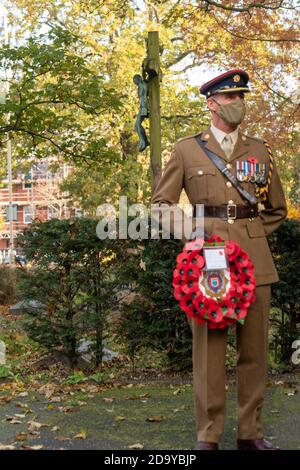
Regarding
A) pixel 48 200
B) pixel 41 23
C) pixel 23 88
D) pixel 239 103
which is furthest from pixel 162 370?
pixel 48 200

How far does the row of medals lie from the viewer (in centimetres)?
454

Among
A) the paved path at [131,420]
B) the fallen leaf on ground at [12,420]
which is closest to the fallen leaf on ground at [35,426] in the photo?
the paved path at [131,420]

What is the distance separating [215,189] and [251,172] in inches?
9.9

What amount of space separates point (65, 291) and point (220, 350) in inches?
137

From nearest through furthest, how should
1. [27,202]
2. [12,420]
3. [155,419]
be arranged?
1. [155,419]
2. [12,420]
3. [27,202]

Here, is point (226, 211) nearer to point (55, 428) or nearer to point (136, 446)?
point (136, 446)

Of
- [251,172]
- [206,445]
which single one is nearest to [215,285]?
[251,172]

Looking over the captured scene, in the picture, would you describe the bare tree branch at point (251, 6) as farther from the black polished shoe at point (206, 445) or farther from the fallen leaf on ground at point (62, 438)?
the black polished shoe at point (206, 445)

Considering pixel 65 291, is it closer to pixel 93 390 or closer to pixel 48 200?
pixel 93 390

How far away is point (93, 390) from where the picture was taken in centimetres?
692

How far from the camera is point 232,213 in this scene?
177 inches

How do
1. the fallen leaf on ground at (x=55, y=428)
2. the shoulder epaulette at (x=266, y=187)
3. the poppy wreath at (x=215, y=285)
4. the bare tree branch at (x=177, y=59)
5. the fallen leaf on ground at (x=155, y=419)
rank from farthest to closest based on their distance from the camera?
the bare tree branch at (x=177, y=59) → the fallen leaf on ground at (x=155, y=419) → the fallen leaf on ground at (x=55, y=428) → the shoulder epaulette at (x=266, y=187) → the poppy wreath at (x=215, y=285)

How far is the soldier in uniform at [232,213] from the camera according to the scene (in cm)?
443

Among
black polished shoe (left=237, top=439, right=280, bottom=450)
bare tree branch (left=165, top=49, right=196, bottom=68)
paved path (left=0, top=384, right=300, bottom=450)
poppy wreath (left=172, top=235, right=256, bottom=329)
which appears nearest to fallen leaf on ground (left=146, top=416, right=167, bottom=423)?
paved path (left=0, top=384, right=300, bottom=450)
